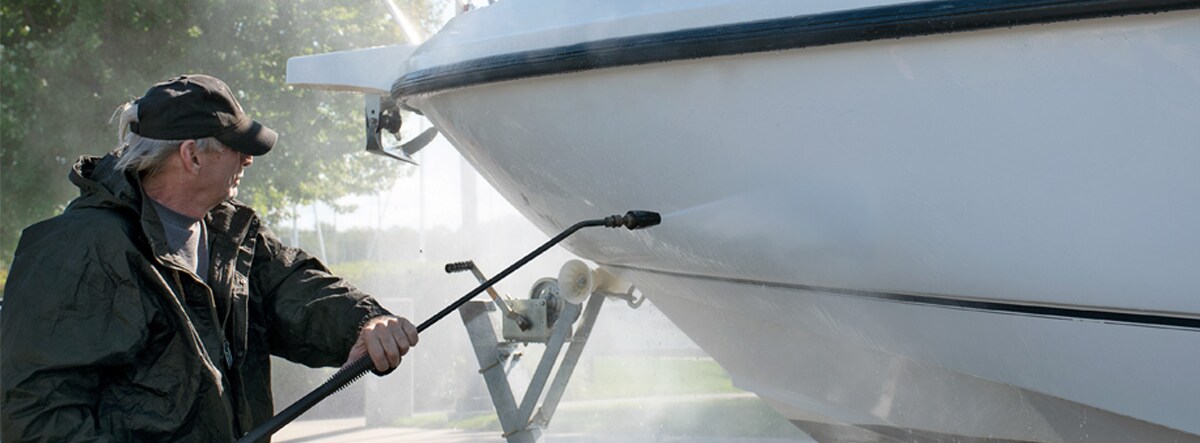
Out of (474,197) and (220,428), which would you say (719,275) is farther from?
(474,197)

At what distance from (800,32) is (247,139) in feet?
3.29

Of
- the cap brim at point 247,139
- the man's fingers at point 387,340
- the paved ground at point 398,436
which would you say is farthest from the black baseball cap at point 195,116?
the paved ground at point 398,436

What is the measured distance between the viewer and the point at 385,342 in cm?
206

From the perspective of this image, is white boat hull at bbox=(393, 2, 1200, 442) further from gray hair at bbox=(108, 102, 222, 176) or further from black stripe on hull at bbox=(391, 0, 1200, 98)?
gray hair at bbox=(108, 102, 222, 176)

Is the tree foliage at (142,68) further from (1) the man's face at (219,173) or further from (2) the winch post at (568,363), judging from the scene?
(1) the man's face at (219,173)

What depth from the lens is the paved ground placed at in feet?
20.2

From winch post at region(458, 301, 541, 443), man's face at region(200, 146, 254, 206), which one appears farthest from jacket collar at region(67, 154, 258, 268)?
winch post at region(458, 301, 541, 443)

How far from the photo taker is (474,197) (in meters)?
7.44

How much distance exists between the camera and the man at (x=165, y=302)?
1.79 m

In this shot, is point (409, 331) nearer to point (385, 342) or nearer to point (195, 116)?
point (385, 342)

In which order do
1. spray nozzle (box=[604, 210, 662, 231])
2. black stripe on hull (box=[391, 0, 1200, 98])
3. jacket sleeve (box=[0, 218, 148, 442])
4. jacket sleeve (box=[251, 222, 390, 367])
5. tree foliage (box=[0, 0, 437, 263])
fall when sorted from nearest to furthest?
jacket sleeve (box=[0, 218, 148, 442]), black stripe on hull (box=[391, 0, 1200, 98]), jacket sleeve (box=[251, 222, 390, 367]), spray nozzle (box=[604, 210, 662, 231]), tree foliage (box=[0, 0, 437, 263])

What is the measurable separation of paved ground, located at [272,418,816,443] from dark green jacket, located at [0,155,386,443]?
395cm

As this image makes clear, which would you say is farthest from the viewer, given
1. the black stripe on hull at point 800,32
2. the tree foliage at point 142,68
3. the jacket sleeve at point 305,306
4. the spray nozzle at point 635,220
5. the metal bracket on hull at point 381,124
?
the tree foliage at point 142,68

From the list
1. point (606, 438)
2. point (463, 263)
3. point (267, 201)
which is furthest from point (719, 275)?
point (267, 201)
